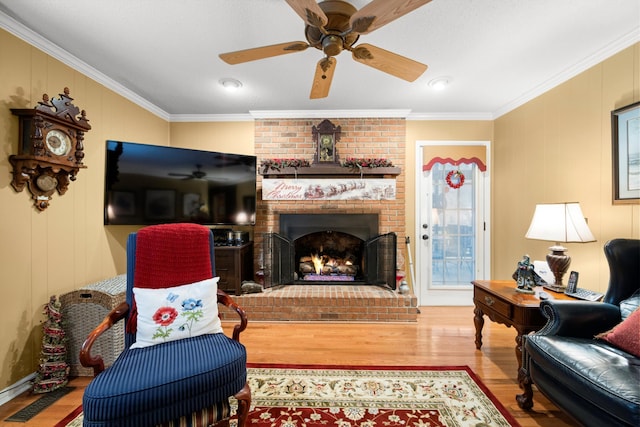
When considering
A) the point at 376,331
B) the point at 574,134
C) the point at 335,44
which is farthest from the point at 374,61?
the point at 376,331

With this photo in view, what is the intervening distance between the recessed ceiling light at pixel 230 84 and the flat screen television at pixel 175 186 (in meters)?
0.71

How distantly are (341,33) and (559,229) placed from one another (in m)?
1.99

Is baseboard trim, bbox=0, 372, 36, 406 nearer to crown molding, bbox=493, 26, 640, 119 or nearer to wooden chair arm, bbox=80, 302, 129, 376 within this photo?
wooden chair arm, bbox=80, 302, 129, 376

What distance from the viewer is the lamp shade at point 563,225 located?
6.01ft

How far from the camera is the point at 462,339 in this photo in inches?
97.3

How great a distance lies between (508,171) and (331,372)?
295 centimetres

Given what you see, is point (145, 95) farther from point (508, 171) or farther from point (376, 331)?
point (508, 171)

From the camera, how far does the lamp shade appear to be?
1832mm

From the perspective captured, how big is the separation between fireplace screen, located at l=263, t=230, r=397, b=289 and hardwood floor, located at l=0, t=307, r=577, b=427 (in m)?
0.61

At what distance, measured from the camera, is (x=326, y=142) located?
329 centimetres

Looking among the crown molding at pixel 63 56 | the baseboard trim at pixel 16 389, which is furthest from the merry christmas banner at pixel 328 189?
the baseboard trim at pixel 16 389

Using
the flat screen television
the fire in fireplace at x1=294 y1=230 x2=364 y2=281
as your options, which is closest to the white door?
the fire in fireplace at x1=294 y1=230 x2=364 y2=281

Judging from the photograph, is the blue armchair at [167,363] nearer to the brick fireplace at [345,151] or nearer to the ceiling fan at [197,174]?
the ceiling fan at [197,174]

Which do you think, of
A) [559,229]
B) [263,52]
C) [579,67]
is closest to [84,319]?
A: [263,52]
